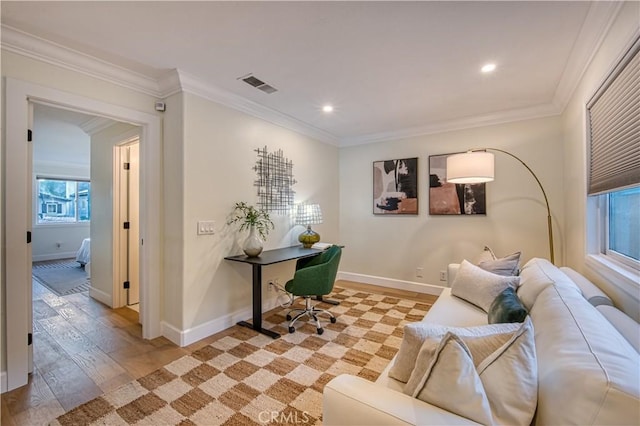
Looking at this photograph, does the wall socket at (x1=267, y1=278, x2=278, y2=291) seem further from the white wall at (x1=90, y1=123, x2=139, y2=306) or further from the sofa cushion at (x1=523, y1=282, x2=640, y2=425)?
the sofa cushion at (x1=523, y1=282, x2=640, y2=425)

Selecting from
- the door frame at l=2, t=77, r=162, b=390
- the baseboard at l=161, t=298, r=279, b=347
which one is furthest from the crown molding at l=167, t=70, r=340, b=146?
the baseboard at l=161, t=298, r=279, b=347

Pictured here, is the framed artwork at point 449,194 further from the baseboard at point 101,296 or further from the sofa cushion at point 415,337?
the baseboard at point 101,296

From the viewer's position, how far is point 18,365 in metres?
1.98

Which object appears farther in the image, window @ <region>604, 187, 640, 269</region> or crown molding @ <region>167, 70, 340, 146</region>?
crown molding @ <region>167, 70, 340, 146</region>

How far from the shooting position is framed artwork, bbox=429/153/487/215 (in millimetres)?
3682

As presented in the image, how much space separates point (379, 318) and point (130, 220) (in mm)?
3384

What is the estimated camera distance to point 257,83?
2.73 m

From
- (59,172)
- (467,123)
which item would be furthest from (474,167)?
(59,172)

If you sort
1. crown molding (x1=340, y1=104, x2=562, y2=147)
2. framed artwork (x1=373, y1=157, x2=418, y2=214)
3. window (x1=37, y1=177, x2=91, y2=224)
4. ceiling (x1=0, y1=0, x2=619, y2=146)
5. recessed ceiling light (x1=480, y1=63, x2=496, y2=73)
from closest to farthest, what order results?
ceiling (x1=0, y1=0, x2=619, y2=146)
recessed ceiling light (x1=480, y1=63, x2=496, y2=73)
crown molding (x1=340, y1=104, x2=562, y2=147)
framed artwork (x1=373, y1=157, x2=418, y2=214)
window (x1=37, y1=177, x2=91, y2=224)

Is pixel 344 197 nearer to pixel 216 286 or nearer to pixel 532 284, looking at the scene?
pixel 216 286

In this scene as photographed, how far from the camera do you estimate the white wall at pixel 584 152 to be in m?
1.47

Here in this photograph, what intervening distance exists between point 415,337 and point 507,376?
36 cm

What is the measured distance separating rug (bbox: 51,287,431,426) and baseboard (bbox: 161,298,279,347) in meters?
0.13

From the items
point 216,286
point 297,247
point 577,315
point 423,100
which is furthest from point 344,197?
point 577,315
